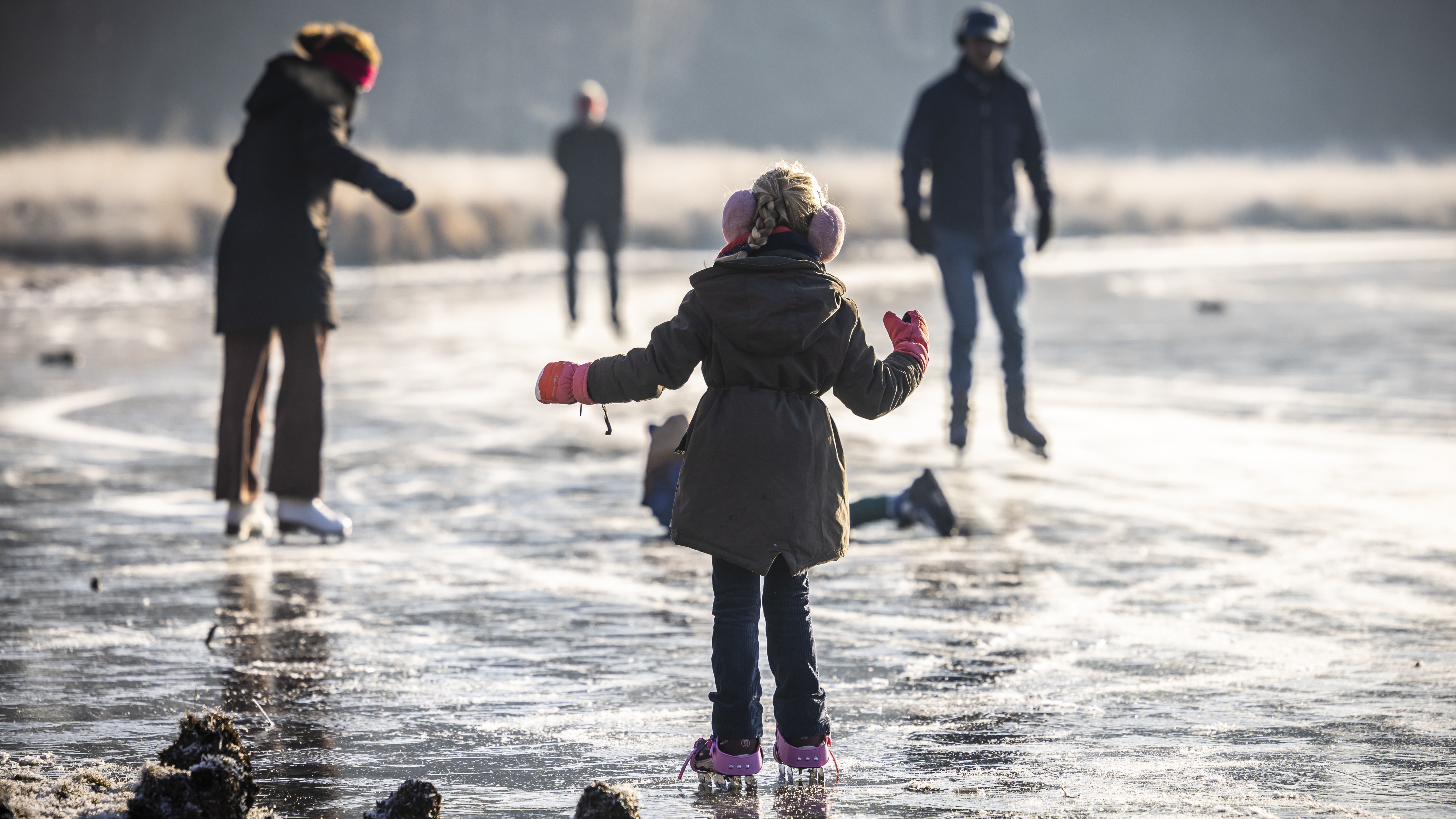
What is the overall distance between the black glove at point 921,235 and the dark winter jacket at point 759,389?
16.8 ft

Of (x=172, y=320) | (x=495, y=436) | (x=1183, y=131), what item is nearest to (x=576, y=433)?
(x=495, y=436)

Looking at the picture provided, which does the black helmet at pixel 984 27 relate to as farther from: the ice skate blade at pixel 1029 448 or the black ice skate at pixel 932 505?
the black ice skate at pixel 932 505

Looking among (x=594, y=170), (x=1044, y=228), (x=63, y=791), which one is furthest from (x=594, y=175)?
(x=63, y=791)

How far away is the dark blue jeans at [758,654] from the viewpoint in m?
4.17

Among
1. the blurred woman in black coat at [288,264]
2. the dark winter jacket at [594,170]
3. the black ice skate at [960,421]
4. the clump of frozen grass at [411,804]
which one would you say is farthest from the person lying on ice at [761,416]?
the dark winter jacket at [594,170]

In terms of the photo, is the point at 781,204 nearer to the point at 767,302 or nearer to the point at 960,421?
the point at 767,302

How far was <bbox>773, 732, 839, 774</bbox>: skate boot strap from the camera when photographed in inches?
163

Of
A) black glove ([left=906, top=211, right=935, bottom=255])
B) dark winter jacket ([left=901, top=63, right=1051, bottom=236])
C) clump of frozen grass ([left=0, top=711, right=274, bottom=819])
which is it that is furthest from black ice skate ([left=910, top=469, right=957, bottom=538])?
clump of frozen grass ([left=0, top=711, right=274, bottom=819])

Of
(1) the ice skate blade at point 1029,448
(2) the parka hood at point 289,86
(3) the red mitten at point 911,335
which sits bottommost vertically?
(1) the ice skate blade at point 1029,448

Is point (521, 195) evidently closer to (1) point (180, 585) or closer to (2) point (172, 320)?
(2) point (172, 320)

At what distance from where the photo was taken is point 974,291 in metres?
9.64

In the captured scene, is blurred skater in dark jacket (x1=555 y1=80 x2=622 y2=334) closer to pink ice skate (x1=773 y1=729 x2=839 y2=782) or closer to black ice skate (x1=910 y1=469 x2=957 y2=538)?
black ice skate (x1=910 y1=469 x2=957 y2=538)

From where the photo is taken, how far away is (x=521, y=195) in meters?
51.7

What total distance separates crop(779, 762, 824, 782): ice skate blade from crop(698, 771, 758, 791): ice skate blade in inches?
2.4
